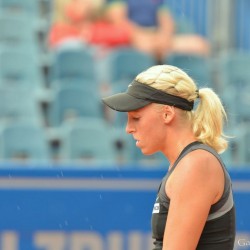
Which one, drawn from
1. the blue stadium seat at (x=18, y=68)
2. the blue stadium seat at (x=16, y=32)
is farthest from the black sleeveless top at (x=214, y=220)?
the blue stadium seat at (x=16, y=32)

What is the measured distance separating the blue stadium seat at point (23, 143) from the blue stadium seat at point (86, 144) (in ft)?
0.57

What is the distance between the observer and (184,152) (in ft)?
8.68

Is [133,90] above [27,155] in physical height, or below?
above

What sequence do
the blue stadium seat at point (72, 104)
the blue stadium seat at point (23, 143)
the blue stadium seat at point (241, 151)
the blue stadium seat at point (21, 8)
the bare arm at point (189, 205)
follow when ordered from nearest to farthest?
the bare arm at point (189, 205)
the blue stadium seat at point (23, 143)
the blue stadium seat at point (241, 151)
the blue stadium seat at point (72, 104)
the blue stadium seat at point (21, 8)

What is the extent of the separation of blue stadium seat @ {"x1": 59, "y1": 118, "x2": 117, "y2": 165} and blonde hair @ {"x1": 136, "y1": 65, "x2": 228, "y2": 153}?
155 inches

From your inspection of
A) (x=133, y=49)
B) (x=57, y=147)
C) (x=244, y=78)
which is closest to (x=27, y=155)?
(x=57, y=147)

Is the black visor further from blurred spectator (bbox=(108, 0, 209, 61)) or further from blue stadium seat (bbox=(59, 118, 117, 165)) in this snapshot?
blurred spectator (bbox=(108, 0, 209, 61))

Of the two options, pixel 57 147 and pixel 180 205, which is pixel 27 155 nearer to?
pixel 57 147

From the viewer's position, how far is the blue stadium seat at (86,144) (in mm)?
6707

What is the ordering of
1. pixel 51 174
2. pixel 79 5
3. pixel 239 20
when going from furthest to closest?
pixel 239 20 → pixel 79 5 → pixel 51 174

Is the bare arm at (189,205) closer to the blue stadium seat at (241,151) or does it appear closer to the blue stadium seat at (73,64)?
the blue stadium seat at (241,151)

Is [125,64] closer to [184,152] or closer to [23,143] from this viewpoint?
[23,143]

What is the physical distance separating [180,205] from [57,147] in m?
4.92

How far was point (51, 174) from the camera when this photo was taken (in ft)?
16.6
